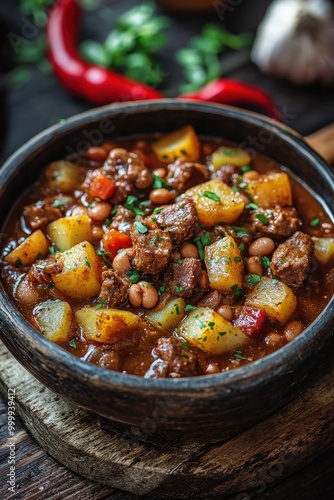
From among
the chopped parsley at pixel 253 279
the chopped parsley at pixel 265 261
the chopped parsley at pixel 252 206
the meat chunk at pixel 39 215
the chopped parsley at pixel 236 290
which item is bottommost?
the chopped parsley at pixel 265 261

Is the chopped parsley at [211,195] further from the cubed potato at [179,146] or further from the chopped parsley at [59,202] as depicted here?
the chopped parsley at [59,202]

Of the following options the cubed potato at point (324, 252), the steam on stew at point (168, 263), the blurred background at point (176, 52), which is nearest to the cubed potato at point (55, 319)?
the steam on stew at point (168, 263)

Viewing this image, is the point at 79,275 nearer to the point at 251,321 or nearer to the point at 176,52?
the point at 251,321

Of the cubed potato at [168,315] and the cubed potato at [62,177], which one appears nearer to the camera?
the cubed potato at [168,315]

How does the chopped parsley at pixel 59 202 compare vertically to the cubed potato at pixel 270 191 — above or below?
above

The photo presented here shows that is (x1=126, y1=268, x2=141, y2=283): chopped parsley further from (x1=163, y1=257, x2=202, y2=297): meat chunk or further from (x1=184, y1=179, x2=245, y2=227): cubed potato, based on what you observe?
(x1=184, y1=179, x2=245, y2=227): cubed potato

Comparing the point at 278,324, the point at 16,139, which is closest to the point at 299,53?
the point at 16,139

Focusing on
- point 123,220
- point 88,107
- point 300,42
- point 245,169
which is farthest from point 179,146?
point 300,42
